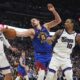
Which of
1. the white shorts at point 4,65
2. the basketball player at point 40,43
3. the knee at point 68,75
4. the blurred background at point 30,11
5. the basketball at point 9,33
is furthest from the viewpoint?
the blurred background at point 30,11

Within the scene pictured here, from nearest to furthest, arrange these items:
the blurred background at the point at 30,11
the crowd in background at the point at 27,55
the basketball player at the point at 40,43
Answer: the basketball player at the point at 40,43
the crowd in background at the point at 27,55
the blurred background at the point at 30,11

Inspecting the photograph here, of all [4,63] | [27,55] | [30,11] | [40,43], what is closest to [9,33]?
[4,63]

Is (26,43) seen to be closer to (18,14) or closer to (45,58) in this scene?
(18,14)

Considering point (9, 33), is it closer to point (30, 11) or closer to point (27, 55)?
point (27, 55)

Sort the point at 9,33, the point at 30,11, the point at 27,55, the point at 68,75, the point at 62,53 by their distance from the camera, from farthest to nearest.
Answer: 1. the point at 30,11
2. the point at 27,55
3. the point at 62,53
4. the point at 68,75
5. the point at 9,33

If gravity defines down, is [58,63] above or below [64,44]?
below

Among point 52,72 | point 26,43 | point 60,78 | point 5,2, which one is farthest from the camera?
point 26,43

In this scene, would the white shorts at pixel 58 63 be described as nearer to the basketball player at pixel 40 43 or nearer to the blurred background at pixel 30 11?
the basketball player at pixel 40 43

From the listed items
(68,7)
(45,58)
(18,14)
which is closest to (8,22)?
(18,14)

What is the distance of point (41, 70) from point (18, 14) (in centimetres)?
1174

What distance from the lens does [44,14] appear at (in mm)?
22078

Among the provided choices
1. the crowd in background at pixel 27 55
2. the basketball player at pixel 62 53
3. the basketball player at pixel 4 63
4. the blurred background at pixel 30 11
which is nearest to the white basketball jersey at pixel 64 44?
the basketball player at pixel 62 53

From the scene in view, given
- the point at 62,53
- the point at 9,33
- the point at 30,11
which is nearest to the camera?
the point at 9,33

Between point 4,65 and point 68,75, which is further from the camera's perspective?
point 68,75
